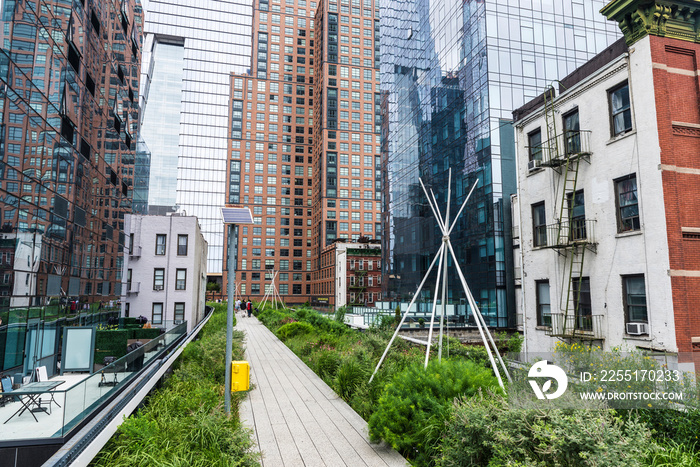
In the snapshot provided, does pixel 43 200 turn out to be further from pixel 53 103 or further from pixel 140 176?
pixel 140 176

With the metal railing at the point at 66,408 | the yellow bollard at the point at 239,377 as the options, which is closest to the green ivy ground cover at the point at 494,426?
the yellow bollard at the point at 239,377

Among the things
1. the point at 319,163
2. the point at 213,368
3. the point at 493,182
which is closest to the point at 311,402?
the point at 213,368

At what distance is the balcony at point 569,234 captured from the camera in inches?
625

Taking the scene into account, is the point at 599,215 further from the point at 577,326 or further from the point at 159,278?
the point at 159,278

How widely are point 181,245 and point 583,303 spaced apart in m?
32.0

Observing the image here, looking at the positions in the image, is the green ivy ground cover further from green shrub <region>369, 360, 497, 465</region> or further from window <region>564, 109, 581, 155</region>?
window <region>564, 109, 581, 155</region>

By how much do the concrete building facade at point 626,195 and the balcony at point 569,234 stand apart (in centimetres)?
4

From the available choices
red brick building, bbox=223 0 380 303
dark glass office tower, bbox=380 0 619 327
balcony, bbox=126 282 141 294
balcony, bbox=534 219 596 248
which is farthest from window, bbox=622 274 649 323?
red brick building, bbox=223 0 380 303

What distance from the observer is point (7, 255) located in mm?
15203

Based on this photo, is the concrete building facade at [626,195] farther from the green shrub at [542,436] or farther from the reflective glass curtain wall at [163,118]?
the reflective glass curtain wall at [163,118]

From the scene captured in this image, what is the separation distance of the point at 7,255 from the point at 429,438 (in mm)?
15613

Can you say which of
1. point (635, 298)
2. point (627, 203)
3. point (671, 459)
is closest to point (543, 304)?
point (635, 298)

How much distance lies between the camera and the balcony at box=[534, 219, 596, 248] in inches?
625

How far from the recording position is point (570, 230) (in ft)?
54.4
